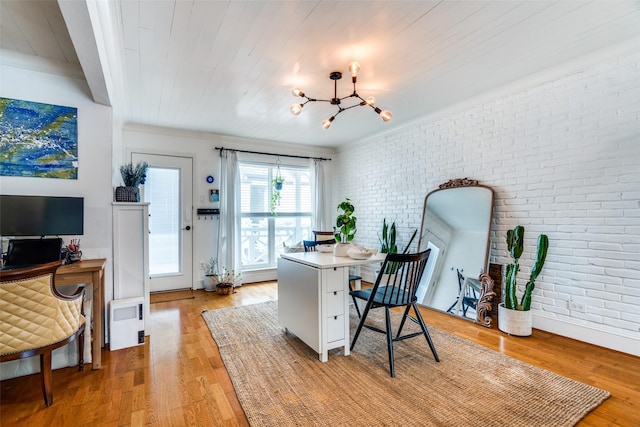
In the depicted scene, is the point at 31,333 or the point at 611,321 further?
the point at 611,321

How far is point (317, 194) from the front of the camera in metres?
5.54

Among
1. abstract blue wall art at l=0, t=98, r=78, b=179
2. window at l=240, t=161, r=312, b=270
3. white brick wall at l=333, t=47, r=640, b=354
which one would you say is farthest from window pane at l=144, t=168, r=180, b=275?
white brick wall at l=333, t=47, r=640, b=354

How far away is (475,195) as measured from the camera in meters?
3.36

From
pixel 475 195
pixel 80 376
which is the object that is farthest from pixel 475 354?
pixel 80 376

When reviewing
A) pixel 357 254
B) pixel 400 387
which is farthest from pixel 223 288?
pixel 400 387

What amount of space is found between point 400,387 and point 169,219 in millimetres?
3872

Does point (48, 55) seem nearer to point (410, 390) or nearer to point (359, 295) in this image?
point (359, 295)

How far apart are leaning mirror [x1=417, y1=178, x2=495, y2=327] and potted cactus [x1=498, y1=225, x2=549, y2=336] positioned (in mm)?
191

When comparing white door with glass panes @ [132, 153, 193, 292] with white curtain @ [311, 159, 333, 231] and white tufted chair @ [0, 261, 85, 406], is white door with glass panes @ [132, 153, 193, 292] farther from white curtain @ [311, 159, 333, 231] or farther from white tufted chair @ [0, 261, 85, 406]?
white tufted chair @ [0, 261, 85, 406]

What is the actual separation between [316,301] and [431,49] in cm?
217

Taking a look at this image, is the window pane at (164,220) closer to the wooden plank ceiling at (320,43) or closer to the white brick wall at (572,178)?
the wooden plank ceiling at (320,43)

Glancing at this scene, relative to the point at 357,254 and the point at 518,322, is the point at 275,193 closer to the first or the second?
the point at 357,254

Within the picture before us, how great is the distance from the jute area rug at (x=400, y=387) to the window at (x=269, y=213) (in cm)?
253

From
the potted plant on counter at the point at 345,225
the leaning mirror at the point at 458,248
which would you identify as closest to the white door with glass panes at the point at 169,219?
the potted plant on counter at the point at 345,225
